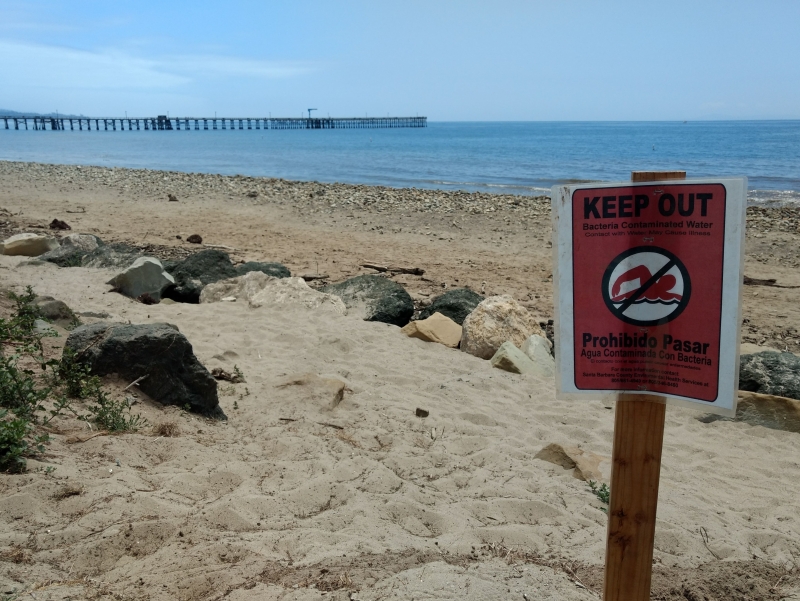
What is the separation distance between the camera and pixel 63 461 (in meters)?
3.65

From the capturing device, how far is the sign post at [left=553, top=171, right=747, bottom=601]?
82.4 inches

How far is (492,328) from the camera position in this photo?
21.9ft

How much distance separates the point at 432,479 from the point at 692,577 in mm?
1513

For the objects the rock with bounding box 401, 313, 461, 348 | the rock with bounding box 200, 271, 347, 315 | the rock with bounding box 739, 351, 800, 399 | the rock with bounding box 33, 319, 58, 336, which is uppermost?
the rock with bounding box 33, 319, 58, 336

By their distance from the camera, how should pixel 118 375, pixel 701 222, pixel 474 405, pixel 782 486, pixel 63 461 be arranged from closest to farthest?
pixel 701 222 < pixel 63 461 < pixel 782 486 < pixel 118 375 < pixel 474 405

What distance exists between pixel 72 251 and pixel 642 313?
9007 millimetres

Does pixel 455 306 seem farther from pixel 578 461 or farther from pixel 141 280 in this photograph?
pixel 141 280

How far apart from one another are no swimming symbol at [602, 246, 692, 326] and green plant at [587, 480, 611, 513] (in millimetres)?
2009

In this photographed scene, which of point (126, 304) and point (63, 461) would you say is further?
point (126, 304)

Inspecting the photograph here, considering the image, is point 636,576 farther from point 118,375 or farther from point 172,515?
point 118,375

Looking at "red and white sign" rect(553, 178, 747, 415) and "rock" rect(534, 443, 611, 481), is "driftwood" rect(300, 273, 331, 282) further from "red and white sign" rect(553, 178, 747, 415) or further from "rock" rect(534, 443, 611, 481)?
"red and white sign" rect(553, 178, 747, 415)

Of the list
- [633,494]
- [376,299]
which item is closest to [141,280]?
[376,299]

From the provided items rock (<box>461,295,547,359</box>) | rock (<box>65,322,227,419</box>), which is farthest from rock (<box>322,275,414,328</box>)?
rock (<box>65,322,227,419</box>)

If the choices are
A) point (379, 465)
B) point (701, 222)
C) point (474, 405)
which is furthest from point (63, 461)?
point (701, 222)
